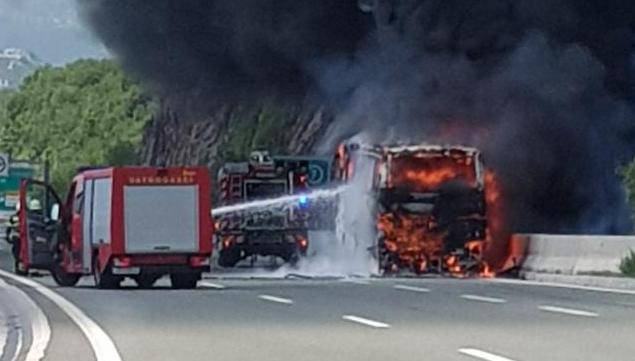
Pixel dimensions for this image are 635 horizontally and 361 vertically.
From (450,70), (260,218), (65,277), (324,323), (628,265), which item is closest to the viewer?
(324,323)

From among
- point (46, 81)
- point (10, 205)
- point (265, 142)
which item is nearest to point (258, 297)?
point (265, 142)

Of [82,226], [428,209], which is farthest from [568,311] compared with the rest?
[428,209]

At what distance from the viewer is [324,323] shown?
69.7 feet

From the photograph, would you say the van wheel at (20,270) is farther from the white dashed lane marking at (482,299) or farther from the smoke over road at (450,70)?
the white dashed lane marking at (482,299)

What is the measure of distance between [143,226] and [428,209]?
660cm

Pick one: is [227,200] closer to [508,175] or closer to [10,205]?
[508,175]

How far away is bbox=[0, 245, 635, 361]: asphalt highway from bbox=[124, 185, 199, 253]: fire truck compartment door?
1484 mm

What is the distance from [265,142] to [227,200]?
29857 millimetres

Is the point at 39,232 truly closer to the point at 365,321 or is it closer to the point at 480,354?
the point at 365,321

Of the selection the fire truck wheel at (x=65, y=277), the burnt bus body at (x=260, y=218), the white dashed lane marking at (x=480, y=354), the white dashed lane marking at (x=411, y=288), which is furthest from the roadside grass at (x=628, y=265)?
the white dashed lane marking at (x=480, y=354)

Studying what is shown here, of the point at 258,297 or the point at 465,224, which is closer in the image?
the point at 258,297

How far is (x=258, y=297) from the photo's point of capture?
28.1m

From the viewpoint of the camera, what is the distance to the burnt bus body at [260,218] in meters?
43.9

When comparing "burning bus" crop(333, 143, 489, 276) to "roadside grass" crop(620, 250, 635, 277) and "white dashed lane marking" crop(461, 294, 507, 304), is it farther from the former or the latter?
"white dashed lane marking" crop(461, 294, 507, 304)
